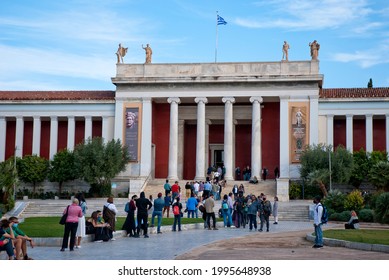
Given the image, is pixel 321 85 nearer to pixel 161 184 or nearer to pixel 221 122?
pixel 221 122

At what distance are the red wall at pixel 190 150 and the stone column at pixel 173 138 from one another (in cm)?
365

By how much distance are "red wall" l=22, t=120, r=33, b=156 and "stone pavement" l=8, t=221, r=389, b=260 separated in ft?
96.4

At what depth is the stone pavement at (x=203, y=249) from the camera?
14836 millimetres

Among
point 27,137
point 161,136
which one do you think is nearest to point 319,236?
point 161,136

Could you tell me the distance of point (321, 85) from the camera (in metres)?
46.1

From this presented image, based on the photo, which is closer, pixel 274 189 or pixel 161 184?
pixel 274 189

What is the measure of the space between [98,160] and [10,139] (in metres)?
10.9

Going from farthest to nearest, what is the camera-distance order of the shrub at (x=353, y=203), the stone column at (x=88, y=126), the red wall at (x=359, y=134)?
the stone column at (x=88, y=126), the red wall at (x=359, y=134), the shrub at (x=353, y=203)

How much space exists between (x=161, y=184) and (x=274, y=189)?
8109 mm

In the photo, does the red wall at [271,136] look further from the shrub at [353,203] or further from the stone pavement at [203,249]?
the stone pavement at [203,249]

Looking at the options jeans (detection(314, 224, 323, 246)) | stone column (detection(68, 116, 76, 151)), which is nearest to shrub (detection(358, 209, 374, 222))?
jeans (detection(314, 224, 323, 246))

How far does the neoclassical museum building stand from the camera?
4441 centimetres

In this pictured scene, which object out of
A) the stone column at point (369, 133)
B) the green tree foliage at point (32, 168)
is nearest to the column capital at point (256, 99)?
the stone column at point (369, 133)
